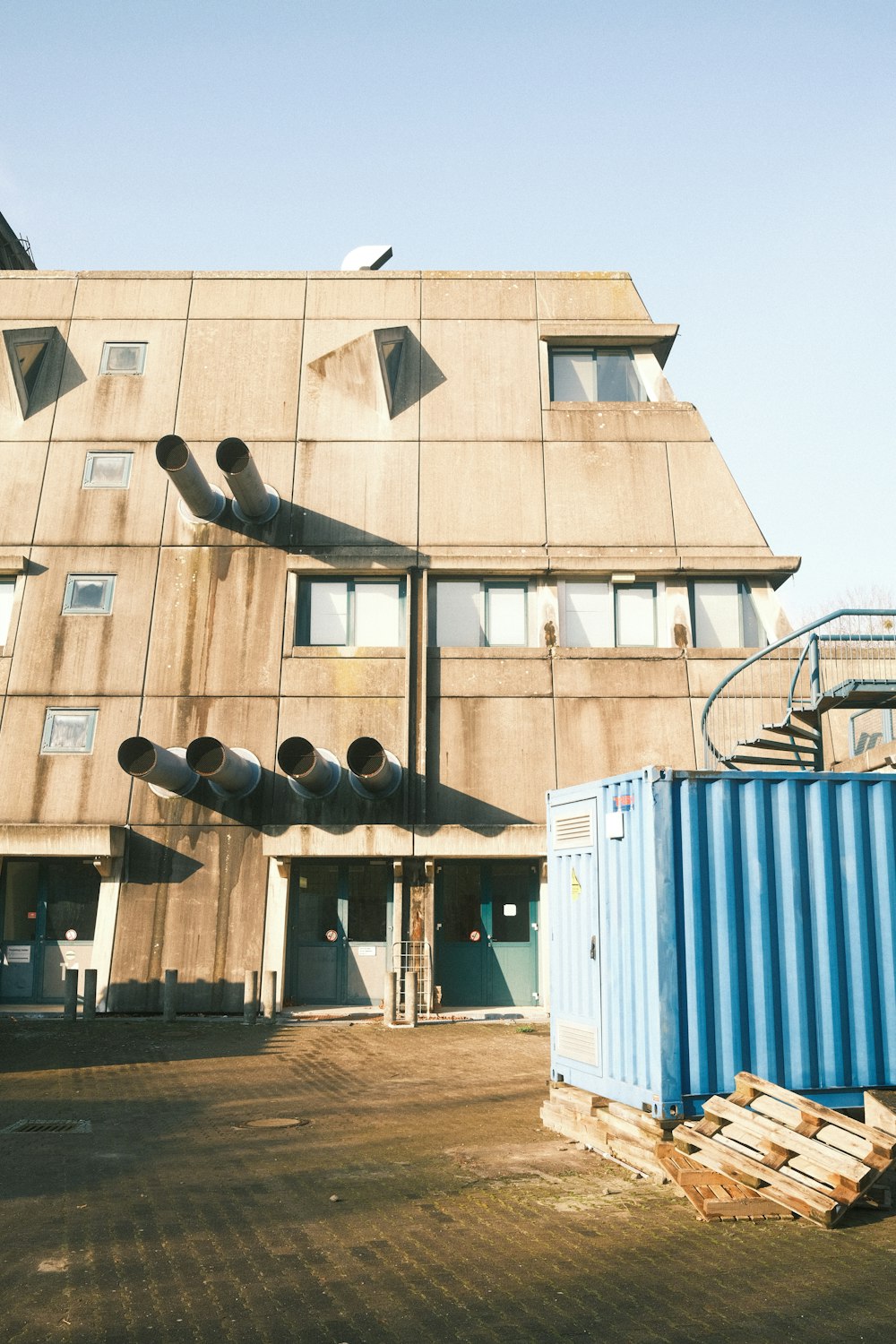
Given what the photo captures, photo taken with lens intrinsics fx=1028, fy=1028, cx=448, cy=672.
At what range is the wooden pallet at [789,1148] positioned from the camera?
686 centimetres

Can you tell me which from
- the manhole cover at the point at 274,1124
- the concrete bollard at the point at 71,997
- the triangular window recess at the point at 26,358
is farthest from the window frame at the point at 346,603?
the manhole cover at the point at 274,1124

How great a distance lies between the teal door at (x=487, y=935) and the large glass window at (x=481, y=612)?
4.46 m

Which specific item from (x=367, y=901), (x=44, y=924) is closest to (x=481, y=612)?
(x=367, y=901)

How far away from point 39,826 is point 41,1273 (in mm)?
13561

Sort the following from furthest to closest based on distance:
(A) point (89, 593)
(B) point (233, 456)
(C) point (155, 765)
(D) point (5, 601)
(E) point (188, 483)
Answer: (D) point (5, 601) < (A) point (89, 593) < (E) point (188, 483) < (B) point (233, 456) < (C) point (155, 765)

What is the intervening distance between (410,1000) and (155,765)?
5.92 meters

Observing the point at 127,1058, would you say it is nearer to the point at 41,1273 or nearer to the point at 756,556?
the point at 41,1273

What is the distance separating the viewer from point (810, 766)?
53.9 feet

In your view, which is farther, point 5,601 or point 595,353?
point 595,353

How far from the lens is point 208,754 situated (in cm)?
1795

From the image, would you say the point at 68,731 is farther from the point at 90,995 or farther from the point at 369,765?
the point at 369,765

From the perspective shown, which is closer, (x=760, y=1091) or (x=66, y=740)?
(x=760, y=1091)

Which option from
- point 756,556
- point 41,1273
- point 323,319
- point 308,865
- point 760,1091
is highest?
point 323,319

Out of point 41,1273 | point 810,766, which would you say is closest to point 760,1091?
point 41,1273
